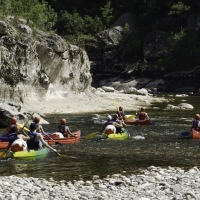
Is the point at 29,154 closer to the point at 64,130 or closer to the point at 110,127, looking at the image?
the point at 64,130

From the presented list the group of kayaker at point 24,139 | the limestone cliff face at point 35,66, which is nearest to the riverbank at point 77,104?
the limestone cliff face at point 35,66

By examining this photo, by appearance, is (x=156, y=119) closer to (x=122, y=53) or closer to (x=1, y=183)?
(x=1, y=183)

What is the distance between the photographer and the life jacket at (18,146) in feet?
51.3

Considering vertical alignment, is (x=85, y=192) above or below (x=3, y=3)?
below

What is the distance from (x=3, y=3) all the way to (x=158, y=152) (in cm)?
2920

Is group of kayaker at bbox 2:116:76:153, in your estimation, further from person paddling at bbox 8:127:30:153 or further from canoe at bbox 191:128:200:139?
canoe at bbox 191:128:200:139

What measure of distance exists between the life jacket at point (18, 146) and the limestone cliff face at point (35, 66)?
54.2ft

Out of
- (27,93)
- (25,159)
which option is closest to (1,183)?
(25,159)

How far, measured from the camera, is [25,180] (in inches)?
474

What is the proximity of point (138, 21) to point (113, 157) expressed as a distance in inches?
2694

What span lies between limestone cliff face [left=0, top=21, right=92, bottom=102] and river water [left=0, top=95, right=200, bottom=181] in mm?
9640

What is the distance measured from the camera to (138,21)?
82188mm

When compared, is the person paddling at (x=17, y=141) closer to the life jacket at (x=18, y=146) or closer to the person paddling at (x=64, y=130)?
the life jacket at (x=18, y=146)

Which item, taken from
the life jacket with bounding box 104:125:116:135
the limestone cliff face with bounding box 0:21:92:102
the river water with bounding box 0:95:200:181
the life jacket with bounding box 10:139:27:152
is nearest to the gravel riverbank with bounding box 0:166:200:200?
the river water with bounding box 0:95:200:181
